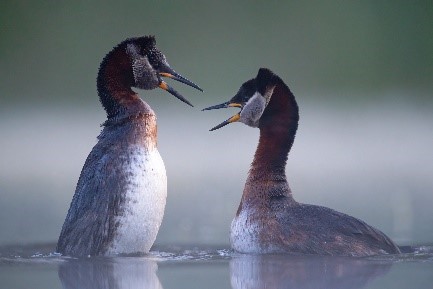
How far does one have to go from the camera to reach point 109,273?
10.7 m

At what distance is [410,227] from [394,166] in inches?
224

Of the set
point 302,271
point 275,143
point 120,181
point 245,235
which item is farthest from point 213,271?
point 275,143

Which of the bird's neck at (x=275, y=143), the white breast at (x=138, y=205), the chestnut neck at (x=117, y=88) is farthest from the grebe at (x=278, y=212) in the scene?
the chestnut neck at (x=117, y=88)

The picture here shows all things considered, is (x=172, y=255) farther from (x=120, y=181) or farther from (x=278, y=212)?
(x=278, y=212)

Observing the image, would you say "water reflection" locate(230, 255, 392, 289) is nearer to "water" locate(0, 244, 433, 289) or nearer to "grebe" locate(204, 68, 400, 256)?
"water" locate(0, 244, 433, 289)

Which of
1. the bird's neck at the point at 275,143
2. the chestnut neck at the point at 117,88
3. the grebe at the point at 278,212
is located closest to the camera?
the grebe at the point at 278,212

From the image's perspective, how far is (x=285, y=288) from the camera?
32.5 feet

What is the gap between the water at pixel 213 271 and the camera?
402 inches

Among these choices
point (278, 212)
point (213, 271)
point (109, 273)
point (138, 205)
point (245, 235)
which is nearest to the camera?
point (109, 273)

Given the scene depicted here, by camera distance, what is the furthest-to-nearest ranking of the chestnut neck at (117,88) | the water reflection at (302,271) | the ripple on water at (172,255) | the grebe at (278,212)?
1. the chestnut neck at (117,88)
2. the grebe at (278,212)
3. the ripple on water at (172,255)
4. the water reflection at (302,271)

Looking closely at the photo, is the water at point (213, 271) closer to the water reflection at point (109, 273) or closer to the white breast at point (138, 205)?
the water reflection at point (109, 273)

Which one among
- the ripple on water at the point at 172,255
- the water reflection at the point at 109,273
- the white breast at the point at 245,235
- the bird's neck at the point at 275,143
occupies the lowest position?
the water reflection at the point at 109,273

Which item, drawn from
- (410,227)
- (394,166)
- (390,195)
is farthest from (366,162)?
(410,227)

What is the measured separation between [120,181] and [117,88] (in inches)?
35.0
